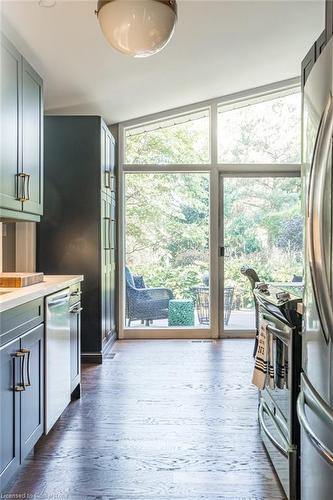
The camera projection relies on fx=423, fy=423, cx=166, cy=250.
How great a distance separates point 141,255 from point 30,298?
3.25m

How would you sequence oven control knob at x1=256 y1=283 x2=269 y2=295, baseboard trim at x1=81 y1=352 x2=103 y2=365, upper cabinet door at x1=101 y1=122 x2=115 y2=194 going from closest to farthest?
oven control knob at x1=256 y1=283 x2=269 y2=295
baseboard trim at x1=81 y1=352 x2=103 y2=365
upper cabinet door at x1=101 y1=122 x2=115 y2=194

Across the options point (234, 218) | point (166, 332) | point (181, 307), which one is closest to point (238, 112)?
point (234, 218)

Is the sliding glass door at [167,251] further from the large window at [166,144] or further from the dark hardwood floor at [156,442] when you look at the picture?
the dark hardwood floor at [156,442]

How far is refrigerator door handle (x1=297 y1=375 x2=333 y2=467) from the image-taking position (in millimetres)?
1133

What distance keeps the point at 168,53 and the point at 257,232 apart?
254 centimetres

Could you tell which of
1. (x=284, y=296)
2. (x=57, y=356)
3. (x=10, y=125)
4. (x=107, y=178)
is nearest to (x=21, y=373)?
(x=57, y=356)

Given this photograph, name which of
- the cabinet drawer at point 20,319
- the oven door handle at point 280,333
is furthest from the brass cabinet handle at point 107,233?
the oven door handle at point 280,333

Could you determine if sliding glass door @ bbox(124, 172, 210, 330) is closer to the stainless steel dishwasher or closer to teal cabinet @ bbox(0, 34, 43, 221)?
teal cabinet @ bbox(0, 34, 43, 221)

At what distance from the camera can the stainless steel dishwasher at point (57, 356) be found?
239 cm

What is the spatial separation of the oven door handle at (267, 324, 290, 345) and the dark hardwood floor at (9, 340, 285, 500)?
0.73 m

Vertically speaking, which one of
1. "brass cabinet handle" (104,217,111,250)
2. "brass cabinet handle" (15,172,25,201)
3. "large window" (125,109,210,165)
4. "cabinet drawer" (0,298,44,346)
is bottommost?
"cabinet drawer" (0,298,44,346)

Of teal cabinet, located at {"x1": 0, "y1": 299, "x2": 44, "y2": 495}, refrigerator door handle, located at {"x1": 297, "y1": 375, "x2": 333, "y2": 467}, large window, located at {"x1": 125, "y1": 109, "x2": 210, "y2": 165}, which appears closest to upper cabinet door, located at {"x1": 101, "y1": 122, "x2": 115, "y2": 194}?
large window, located at {"x1": 125, "y1": 109, "x2": 210, "y2": 165}

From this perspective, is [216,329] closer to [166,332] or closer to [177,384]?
[166,332]

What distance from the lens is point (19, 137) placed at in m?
2.68
